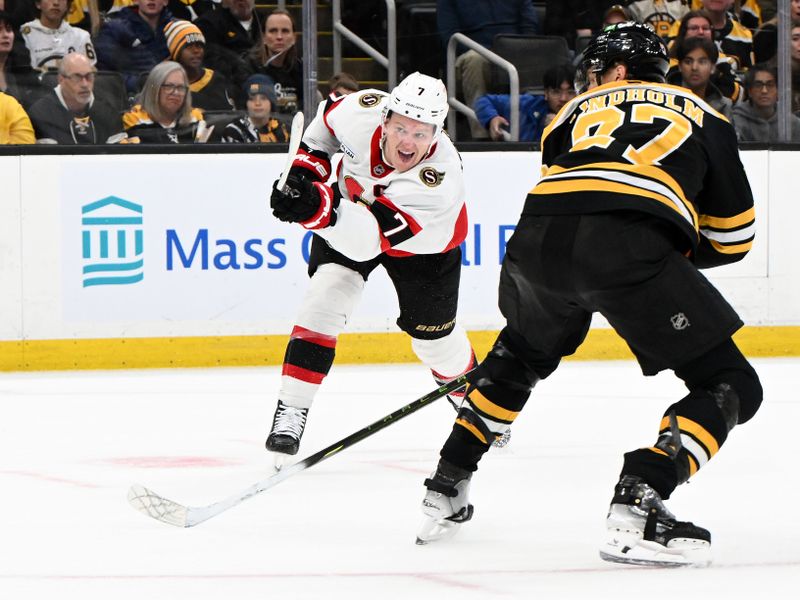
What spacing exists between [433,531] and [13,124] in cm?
360

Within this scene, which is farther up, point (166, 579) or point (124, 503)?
point (166, 579)

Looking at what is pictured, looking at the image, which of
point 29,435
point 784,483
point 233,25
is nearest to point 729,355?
point 784,483

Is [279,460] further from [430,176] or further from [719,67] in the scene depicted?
[719,67]

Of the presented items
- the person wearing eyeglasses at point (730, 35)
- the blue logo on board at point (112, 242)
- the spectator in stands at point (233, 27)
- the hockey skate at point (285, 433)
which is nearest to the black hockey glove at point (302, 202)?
the hockey skate at point (285, 433)

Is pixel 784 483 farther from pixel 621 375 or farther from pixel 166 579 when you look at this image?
pixel 621 375

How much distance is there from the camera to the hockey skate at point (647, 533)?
7.54ft

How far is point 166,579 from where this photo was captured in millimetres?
2318

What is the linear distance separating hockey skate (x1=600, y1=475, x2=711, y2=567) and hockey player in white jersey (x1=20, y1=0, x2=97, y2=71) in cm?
396

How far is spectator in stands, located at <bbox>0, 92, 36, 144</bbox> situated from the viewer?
18.4 ft

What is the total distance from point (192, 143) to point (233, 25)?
54cm

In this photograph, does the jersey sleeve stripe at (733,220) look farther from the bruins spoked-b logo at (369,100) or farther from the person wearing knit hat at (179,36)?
the person wearing knit hat at (179,36)

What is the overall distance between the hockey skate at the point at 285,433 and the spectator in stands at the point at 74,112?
245 centimetres

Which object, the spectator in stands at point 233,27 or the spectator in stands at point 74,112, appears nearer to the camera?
the spectator in stands at point 74,112

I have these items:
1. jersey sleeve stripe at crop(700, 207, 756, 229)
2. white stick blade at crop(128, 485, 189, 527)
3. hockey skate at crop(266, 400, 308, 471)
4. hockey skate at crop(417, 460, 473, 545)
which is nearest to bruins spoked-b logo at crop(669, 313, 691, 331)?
jersey sleeve stripe at crop(700, 207, 756, 229)
